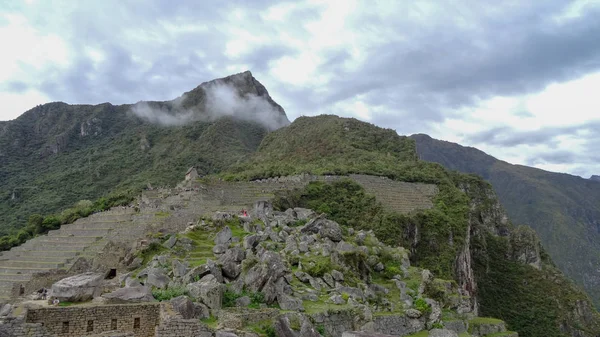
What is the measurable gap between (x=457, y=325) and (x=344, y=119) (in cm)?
6380

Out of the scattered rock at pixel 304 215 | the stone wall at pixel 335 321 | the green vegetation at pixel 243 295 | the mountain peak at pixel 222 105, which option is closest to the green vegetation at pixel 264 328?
the green vegetation at pixel 243 295

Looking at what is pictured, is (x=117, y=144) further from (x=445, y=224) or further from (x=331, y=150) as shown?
(x=445, y=224)

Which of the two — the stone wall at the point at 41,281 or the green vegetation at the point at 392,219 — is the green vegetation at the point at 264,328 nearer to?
the stone wall at the point at 41,281

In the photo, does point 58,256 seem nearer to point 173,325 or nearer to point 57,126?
point 173,325

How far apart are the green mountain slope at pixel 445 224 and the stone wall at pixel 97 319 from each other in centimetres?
Result: 2627

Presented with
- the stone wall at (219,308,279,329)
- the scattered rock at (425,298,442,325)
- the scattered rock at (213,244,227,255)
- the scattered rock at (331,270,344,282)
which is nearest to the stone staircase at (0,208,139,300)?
the scattered rock at (213,244,227,255)

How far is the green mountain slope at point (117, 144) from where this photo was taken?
7794 centimetres

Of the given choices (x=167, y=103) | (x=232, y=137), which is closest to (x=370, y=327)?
(x=232, y=137)

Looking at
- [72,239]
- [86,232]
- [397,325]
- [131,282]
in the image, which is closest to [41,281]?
[131,282]

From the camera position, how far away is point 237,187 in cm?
3697

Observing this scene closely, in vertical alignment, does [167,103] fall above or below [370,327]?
above

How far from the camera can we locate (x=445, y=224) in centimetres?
4072

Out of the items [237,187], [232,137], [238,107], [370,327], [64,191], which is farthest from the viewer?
[238,107]

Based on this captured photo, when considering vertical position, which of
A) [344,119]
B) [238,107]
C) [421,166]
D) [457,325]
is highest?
[238,107]
